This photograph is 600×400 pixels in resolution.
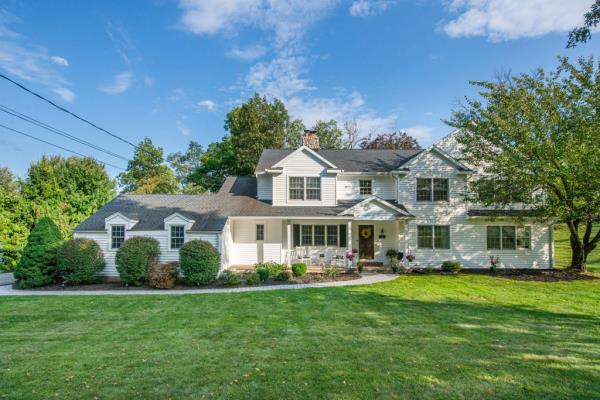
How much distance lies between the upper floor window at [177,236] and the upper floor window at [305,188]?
6.26m

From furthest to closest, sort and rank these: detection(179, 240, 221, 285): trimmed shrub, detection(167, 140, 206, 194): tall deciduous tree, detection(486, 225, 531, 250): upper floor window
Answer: detection(167, 140, 206, 194): tall deciduous tree → detection(486, 225, 531, 250): upper floor window → detection(179, 240, 221, 285): trimmed shrub

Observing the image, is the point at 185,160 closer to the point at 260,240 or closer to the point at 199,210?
the point at 199,210

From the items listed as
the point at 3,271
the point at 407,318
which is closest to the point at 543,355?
the point at 407,318

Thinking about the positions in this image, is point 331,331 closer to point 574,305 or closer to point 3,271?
point 574,305

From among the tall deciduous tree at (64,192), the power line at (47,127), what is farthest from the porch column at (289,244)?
the tall deciduous tree at (64,192)

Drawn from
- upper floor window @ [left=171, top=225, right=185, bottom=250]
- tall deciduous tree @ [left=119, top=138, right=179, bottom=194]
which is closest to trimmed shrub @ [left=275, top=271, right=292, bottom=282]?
upper floor window @ [left=171, top=225, right=185, bottom=250]

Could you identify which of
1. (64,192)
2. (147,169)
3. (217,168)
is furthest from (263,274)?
(147,169)

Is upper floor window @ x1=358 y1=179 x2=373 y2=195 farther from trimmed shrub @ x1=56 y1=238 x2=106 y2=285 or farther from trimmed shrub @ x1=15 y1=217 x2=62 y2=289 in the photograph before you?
trimmed shrub @ x1=15 y1=217 x2=62 y2=289

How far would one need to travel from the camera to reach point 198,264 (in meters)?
13.1

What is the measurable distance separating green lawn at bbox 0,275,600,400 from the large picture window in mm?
6664

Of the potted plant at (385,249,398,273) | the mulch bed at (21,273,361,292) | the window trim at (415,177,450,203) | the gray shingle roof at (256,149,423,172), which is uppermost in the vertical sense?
the gray shingle roof at (256,149,423,172)

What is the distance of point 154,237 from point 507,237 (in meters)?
19.2

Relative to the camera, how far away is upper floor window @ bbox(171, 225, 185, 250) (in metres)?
15.2

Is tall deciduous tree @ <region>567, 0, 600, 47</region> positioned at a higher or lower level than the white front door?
higher
